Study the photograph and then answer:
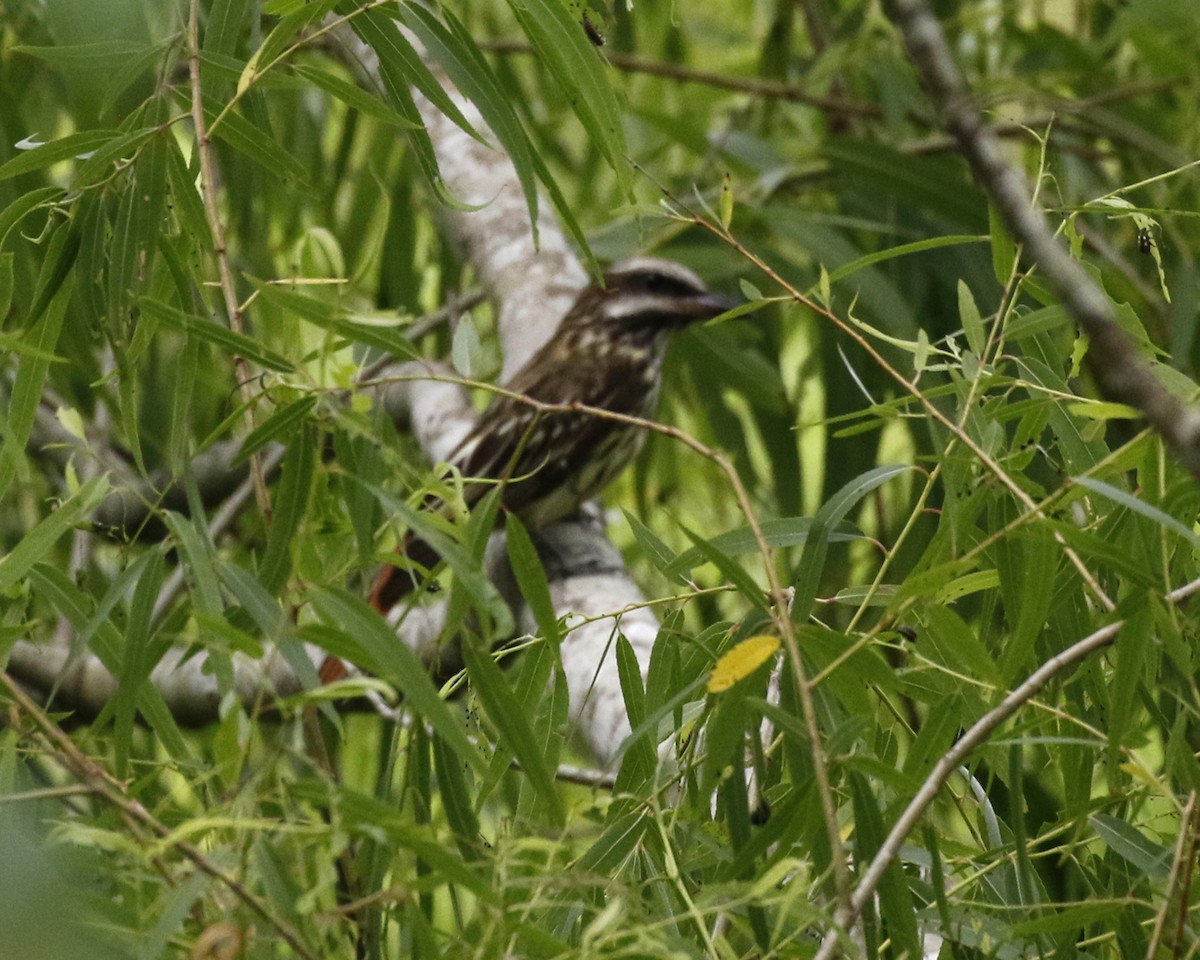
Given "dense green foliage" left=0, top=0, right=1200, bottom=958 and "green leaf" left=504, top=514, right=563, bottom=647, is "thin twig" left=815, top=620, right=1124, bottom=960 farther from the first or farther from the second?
"green leaf" left=504, top=514, right=563, bottom=647

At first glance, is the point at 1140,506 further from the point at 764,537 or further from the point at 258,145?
the point at 258,145

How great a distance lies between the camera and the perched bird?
3371 mm

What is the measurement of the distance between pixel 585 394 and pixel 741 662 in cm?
258

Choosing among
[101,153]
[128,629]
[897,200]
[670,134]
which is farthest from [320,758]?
[897,200]

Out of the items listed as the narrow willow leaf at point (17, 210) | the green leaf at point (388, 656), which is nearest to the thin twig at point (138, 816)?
the green leaf at point (388, 656)

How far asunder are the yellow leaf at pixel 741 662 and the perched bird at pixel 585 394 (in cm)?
201

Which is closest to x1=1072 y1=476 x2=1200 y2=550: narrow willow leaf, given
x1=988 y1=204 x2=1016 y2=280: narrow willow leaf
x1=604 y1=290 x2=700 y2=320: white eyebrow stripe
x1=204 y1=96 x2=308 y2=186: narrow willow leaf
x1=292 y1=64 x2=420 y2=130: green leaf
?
x1=988 y1=204 x2=1016 y2=280: narrow willow leaf

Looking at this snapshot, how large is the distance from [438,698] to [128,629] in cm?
34

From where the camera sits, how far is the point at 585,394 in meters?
3.70

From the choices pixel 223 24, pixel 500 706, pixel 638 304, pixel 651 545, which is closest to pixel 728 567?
pixel 500 706

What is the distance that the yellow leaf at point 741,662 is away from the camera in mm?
1129

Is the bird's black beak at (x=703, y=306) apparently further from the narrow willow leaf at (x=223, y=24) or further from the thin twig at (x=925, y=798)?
the thin twig at (x=925, y=798)

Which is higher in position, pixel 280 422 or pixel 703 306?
pixel 280 422

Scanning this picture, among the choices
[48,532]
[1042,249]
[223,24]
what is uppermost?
[223,24]
